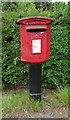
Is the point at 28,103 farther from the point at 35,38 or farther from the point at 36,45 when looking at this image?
the point at 35,38

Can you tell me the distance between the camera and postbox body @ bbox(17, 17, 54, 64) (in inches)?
120

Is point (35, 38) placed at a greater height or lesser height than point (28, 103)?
greater

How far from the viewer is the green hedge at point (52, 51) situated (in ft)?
14.2

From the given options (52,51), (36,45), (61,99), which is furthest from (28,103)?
(52,51)

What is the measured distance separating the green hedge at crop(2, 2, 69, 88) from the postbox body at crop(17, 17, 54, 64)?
113 cm

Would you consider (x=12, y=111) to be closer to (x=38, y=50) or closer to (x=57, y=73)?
(x=38, y=50)

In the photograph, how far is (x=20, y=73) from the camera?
4.49 m

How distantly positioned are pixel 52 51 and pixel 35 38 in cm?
133

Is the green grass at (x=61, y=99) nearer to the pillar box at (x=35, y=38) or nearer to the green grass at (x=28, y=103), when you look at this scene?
the green grass at (x=28, y=103)

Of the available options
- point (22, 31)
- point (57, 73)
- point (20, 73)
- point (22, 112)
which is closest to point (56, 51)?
point (57, 73)

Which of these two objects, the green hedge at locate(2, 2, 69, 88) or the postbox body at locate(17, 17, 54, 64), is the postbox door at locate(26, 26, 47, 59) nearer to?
the postbox body at locate(17, 17, 54, 64)

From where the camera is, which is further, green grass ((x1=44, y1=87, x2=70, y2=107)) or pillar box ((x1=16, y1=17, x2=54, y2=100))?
green grass ((x1=44, y1=87, x2=70, y2=107))

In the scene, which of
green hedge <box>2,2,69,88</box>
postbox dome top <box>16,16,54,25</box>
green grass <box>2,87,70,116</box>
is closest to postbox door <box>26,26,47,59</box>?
postbox dome top <box>16,16,54,25</box>

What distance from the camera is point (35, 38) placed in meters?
3.12
